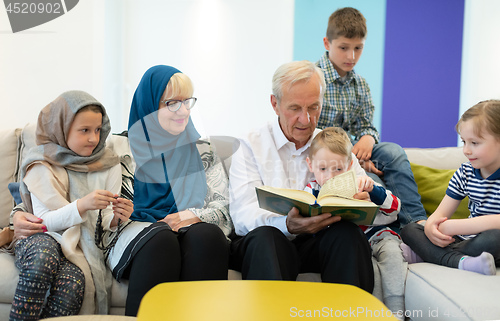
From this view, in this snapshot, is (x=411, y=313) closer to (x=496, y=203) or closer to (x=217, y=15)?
(x=496, y=203)

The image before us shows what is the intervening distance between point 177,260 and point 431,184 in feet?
4.31

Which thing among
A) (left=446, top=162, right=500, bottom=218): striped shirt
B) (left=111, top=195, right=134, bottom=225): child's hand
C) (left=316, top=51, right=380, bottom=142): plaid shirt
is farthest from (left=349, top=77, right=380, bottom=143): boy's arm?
(left=111, top=195, right=134, bottom=225): child's hand

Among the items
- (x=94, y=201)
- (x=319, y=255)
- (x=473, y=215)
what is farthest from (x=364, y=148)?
(x=94, y=201)

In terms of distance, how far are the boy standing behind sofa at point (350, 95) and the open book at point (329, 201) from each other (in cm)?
75

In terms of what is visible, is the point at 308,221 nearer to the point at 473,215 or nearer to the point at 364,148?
the point at 473,215

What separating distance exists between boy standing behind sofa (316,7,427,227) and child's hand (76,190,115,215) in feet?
4.05

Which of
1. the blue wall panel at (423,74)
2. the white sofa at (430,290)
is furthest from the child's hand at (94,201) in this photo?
the blue wall panel at (423,74)

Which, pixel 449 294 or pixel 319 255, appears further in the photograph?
pixel 319 255

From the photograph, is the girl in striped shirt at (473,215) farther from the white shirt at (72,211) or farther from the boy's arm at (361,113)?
the white shirt at (72,211)

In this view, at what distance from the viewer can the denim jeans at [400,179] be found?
2.11 meters

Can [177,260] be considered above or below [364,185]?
below

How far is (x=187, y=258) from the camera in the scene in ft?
5.21

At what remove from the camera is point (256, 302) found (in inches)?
44.3

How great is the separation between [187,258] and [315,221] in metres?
0.45
